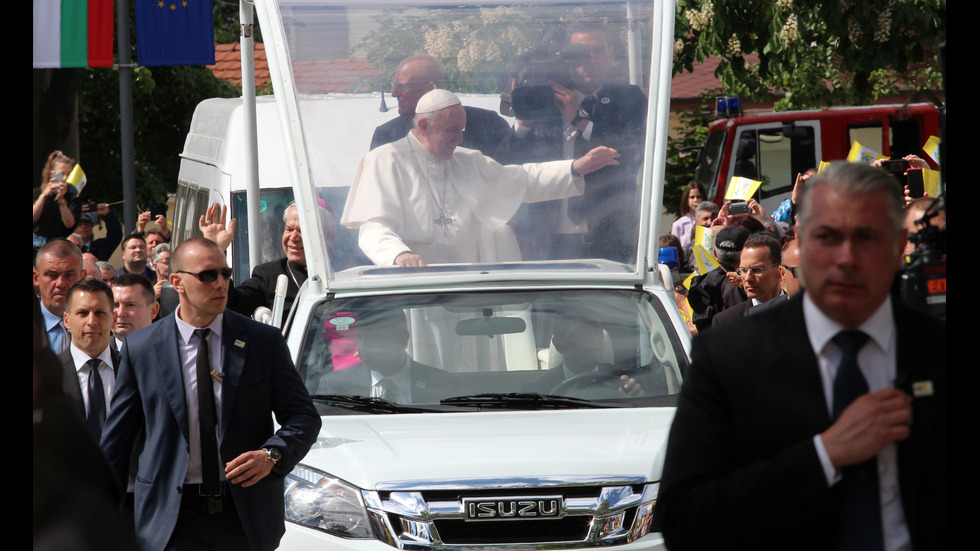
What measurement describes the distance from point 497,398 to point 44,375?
387cm

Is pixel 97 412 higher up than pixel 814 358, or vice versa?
pixel 814 358

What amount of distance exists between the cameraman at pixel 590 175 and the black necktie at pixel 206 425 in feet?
6.78

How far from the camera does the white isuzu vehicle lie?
5148 mm

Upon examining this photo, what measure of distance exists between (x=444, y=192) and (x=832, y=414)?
418 cm

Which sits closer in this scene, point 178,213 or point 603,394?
point 603,394

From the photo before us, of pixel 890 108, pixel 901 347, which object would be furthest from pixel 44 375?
pixel 890 108

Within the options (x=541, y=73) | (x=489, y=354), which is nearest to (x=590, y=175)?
(x=541, y=73)

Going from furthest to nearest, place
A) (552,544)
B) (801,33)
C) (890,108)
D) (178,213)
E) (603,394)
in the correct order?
1. (890,108)
2. (178,213)
3. (801,33)
4. (603,394)
5. (552,544)

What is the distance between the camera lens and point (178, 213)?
1644 centimetres

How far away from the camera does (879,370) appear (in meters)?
2.60

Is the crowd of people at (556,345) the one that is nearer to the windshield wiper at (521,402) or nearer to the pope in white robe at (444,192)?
the pope in white robe at (444,192)

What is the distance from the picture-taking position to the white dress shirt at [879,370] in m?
2.56

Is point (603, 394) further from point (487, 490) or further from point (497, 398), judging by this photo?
point (487, 490)

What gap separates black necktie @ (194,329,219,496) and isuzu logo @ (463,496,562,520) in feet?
3.31
